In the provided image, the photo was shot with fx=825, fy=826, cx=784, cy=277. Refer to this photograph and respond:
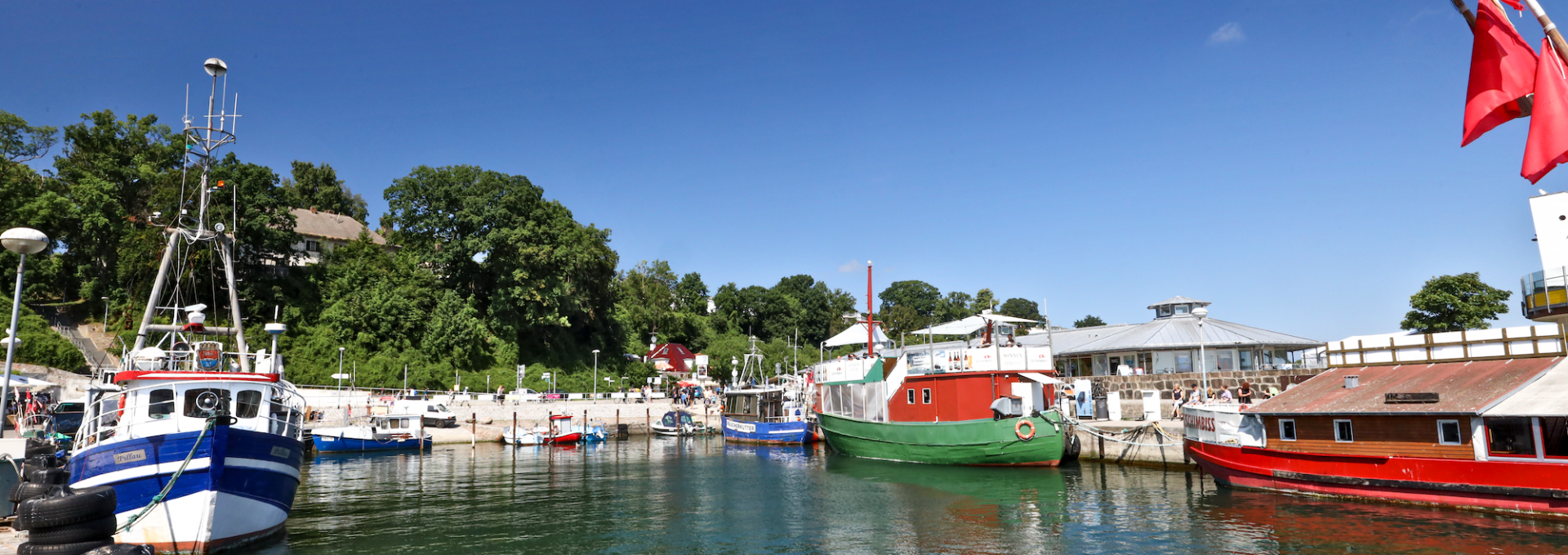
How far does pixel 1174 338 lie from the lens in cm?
4522

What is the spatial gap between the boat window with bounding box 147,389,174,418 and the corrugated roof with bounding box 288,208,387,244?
63.1 m

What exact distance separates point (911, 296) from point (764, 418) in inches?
3236

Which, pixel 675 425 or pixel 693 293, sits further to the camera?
pixel 693 293

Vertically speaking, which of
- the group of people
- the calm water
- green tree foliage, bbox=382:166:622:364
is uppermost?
green tree foliage, bbox=382:166:622:364

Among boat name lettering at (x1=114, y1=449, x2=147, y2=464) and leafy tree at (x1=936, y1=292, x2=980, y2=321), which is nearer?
boat name lettering at (x1=114, y1=449, x2=147, y2=464)

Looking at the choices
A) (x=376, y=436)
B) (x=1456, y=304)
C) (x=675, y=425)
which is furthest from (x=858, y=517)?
(x=1456, y=304)

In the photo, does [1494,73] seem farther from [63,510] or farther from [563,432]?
[563,432]

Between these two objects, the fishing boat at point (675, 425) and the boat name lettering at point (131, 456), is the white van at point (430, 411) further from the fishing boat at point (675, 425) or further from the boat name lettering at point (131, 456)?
the boat name lettering at point (131, 456)

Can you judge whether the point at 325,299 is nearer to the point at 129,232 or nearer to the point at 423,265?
the point at 423,265

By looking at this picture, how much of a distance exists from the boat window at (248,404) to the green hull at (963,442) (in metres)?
23.9

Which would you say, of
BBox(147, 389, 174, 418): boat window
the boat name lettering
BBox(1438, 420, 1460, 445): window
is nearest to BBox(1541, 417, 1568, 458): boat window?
BBox(1438, 420, 1460, 445): window

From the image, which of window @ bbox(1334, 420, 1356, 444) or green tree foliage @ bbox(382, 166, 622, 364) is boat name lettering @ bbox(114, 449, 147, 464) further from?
green tree foliage @ bbox(382, 166, 622, 364)

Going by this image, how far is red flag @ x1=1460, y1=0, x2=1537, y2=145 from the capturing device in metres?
7.58

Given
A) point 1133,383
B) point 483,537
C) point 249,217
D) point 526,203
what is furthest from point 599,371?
point 483,537
